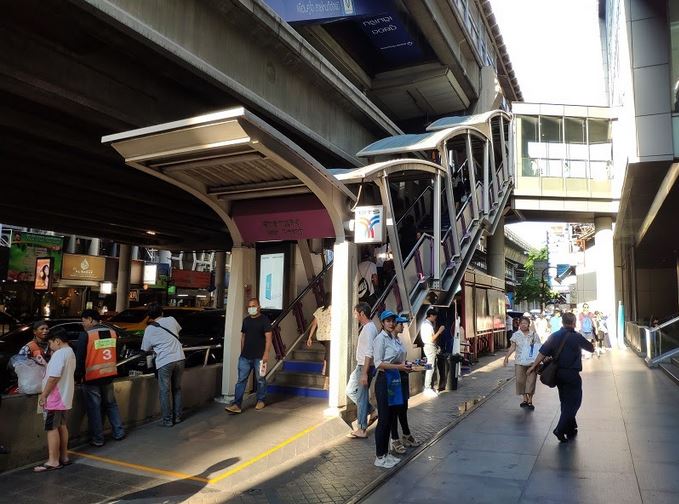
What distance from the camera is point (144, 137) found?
6535 mm

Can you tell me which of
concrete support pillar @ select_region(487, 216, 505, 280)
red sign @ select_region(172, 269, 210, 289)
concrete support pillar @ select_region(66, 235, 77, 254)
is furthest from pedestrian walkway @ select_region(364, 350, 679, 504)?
concrete support pillar @ select_region(66, 235, 77, 254)

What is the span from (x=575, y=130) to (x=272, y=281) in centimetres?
2241

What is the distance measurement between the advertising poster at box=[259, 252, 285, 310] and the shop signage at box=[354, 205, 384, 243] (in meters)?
4.20

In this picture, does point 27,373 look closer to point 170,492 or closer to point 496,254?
point 170,492

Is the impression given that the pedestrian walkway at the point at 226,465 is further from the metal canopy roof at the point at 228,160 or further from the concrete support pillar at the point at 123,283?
the concrete support pillar at the point at 123,283

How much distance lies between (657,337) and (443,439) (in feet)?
35.7

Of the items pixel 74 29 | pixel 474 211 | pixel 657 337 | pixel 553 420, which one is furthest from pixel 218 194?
pixel 657 337

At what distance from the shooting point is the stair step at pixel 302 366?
9.65 m

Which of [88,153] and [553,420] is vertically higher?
[88,153]

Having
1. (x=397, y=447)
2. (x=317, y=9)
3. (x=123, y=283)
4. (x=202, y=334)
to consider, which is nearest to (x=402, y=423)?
(x=397, y=447)

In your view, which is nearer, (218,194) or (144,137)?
(144,137)

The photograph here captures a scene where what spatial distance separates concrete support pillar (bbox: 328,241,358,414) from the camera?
7809mm

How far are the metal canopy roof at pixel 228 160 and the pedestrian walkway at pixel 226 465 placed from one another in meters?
2.99

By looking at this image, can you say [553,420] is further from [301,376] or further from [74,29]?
[74,29]
